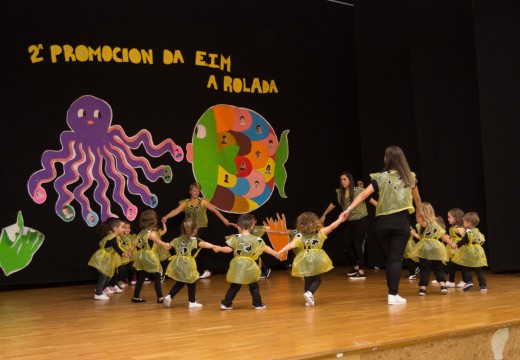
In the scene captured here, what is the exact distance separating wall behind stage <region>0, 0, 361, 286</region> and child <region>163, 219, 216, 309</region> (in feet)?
9.76

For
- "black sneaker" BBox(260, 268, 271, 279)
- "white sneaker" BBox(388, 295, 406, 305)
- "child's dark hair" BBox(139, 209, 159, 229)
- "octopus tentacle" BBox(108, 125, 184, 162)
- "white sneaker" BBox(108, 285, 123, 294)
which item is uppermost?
"octopus tentacle" BBox(108, 125, 184, 162)

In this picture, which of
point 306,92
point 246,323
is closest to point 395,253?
point 246,323

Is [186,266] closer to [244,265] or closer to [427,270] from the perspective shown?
[244,265]

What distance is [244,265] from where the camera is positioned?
611cm

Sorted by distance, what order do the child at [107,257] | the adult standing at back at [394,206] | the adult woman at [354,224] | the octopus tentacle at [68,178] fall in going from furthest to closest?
the adult woman at [354,224], the octopus tentacle at [68,178], the child at [107,257], the adult standing at back at [394,206]

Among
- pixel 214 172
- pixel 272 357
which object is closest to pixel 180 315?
pixel 272 357

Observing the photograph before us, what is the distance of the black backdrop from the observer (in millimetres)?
8805

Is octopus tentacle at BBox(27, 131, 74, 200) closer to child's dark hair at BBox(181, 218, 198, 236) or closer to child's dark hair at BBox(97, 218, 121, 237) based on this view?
child's dark hair at BBox(97, 218, 121, 237)

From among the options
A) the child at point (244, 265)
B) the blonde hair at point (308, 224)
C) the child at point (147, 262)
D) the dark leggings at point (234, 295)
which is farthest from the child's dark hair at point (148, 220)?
the blonde hair at point (308, 224)

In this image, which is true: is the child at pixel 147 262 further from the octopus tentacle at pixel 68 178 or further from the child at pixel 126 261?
the octopus tentacle at pixel 68 178

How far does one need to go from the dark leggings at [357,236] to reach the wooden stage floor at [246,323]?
1.32 metres

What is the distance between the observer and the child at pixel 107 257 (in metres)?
7.45

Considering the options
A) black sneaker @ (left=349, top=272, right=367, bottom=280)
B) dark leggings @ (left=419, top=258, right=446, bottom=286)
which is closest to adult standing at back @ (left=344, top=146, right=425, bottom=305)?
dark leggings @ (left=419, top=258, right=446, bottom=286)

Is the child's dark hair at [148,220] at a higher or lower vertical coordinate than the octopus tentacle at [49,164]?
lower
